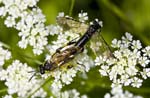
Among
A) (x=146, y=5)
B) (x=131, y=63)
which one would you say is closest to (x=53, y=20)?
(x=146, y=5)

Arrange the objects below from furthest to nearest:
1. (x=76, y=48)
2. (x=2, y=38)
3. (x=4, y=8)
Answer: (x=2, y=38) → (x=4, y=8) → (x=76, y=48)

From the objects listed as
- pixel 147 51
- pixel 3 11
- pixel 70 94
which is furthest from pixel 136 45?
pixel 3 11

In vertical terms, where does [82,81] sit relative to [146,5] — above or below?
below

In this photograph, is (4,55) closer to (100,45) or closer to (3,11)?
(3,11)

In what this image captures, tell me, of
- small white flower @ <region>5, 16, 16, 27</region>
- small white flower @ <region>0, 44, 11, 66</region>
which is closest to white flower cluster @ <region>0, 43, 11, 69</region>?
small white flower @ <region>0, 44, 11, 66</region>

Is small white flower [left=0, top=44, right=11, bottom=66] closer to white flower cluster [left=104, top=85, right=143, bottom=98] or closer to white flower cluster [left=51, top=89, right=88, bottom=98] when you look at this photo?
white flower cluster [left=51, top=89, right=88, bottom=98]

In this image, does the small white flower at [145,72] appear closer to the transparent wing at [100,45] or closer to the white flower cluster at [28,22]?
the transparent wing at [100,45]

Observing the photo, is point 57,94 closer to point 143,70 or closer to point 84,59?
point 84,59
